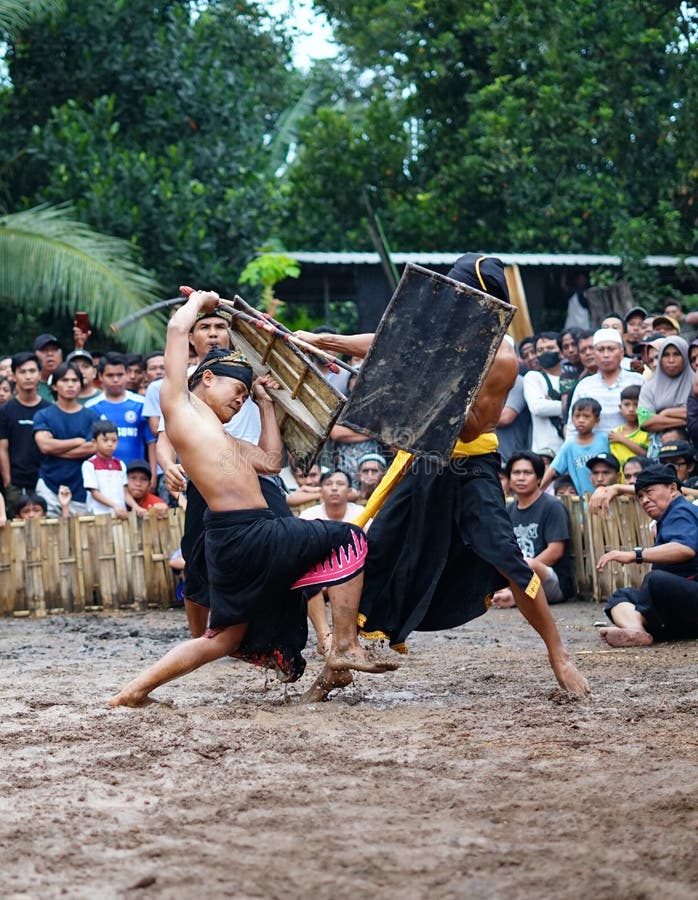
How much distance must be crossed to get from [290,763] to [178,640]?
3.95 metres

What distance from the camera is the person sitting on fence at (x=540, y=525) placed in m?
9.59

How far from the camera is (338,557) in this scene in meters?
5.67

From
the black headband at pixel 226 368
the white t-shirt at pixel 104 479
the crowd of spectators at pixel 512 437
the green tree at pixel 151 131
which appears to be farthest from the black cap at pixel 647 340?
A: the green tree at pixel 151 131

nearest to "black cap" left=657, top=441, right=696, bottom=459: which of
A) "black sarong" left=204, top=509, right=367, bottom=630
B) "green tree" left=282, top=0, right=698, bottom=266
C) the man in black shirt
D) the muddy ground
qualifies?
the muddy ground

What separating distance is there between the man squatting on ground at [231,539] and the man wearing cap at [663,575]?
7.56 feet

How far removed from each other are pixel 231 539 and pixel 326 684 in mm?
840

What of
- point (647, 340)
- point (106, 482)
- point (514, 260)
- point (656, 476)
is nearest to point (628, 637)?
point (656, 476)

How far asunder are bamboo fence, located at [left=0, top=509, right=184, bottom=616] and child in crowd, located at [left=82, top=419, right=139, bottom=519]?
0.64 ft

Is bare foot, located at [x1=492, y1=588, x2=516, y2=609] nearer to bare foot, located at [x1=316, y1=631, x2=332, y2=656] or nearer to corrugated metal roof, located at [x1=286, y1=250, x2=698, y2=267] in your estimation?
bare foot, located at [x1=316, y1=631, x2=332, y2=656]

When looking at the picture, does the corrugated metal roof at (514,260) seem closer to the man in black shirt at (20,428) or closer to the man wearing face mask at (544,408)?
the man wearing face mask at (544,408)

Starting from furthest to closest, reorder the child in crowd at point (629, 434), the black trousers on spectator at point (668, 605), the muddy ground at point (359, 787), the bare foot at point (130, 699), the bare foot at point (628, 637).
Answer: the child in crowd at point (629, 434) → the bare foot at point (628, 637) → the black trousers on spectator at point (668, 605) → the bare foot at point (130, 699) → the muddy ground at point (359, 787)

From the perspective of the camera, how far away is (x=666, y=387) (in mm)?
9414

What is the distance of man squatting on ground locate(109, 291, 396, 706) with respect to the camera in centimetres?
549

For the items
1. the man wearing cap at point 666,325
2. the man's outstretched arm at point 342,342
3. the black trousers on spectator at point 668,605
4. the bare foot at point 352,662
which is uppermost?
the man wearing cap at point 666,325
